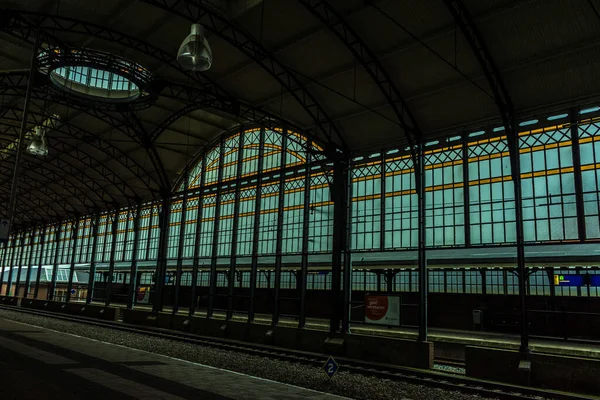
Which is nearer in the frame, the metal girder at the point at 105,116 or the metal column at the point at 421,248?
the metal column at the point at 421,248

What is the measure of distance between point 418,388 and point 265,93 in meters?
19.4

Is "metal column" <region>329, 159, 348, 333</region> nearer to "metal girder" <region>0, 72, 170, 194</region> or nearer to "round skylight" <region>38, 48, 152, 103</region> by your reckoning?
"round skylight" <region>38, 48, 152, 103</region>

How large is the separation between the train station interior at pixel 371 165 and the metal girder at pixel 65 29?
152 millimetres

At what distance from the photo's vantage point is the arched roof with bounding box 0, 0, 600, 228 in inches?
746

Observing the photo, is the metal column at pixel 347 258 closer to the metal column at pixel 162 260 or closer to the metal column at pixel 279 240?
the metal column at pixel 279 240

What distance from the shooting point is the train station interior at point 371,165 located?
1691 cm

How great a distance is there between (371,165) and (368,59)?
7009mm

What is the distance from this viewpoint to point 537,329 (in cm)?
2877

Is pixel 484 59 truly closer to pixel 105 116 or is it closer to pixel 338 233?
pixel 338 233

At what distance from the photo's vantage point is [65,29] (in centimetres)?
2116

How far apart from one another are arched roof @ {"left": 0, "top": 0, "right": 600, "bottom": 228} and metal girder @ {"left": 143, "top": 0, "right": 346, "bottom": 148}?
0.30 feet

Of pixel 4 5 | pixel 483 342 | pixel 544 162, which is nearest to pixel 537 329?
pixel 483 342

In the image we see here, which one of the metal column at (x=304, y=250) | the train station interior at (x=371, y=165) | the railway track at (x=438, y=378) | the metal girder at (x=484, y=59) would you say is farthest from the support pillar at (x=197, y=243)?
the metal girder at (x=484, y=59)

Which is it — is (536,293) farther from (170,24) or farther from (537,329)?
(170,24)
